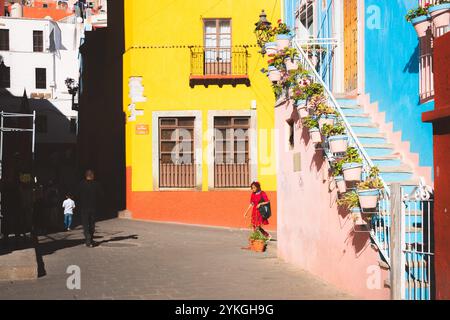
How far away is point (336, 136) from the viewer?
901cm

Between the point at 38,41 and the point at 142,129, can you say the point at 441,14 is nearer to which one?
the point at 142,129

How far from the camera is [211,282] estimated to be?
34.9 feet

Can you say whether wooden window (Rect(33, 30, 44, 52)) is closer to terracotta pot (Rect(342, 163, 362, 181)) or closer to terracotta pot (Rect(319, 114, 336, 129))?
terracotta pot (Rect(319, 114, 336, 129))

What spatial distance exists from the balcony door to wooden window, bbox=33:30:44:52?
89.9 feet

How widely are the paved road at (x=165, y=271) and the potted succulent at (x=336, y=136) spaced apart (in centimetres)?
208

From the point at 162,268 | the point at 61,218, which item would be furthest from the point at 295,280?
the point at 61,218

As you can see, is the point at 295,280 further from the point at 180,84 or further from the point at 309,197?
the point at 180,84

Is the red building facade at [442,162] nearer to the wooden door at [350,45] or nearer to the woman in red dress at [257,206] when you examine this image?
the wooden door at [350,45]

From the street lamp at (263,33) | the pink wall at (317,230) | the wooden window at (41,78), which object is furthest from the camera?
the wooden window at (41,78)

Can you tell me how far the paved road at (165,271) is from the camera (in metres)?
9.58

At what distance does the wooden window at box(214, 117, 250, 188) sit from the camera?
73.5ft

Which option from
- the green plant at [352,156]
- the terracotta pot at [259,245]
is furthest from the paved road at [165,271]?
the green plant at [352,156]

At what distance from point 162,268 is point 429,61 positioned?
6.24 meters
